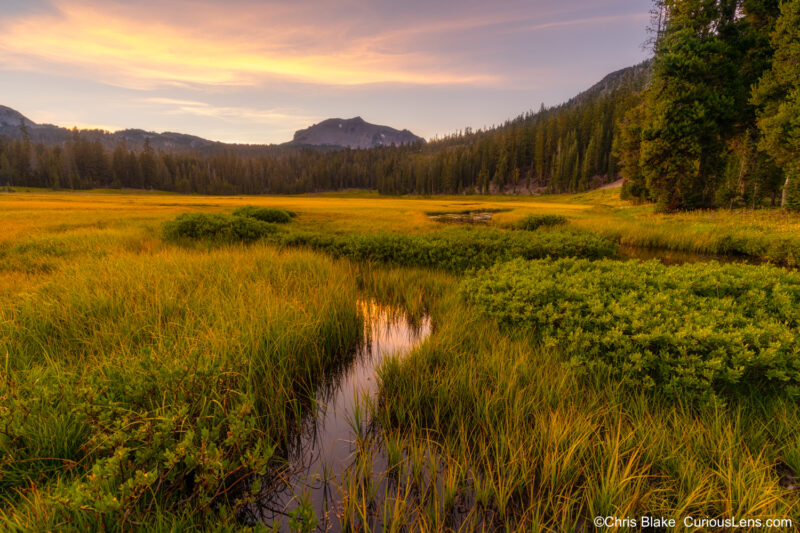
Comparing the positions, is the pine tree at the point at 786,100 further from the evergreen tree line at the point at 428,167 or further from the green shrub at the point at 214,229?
the evergreen tree line at the point at 428,167

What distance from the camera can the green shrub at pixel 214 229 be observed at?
15078 millimetres

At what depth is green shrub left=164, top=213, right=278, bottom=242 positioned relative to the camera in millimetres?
15078

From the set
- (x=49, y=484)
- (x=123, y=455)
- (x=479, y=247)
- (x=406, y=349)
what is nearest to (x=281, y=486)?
(x=123, y=455)

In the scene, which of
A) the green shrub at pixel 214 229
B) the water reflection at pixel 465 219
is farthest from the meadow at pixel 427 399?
the water reflection at pixel 465 219

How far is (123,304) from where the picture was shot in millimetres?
5902

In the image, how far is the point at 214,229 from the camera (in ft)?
51.0

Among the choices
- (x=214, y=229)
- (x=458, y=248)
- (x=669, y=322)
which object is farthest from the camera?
(x=214, y=229)

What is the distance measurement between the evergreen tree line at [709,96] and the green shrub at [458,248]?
19.6 meters

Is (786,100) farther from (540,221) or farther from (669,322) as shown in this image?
(669,322)

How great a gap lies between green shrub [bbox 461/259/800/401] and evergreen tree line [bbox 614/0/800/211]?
25.6 m

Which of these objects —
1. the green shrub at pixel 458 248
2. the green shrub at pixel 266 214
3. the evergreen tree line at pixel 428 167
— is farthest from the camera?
the evergreen tree line at pixel 428 167


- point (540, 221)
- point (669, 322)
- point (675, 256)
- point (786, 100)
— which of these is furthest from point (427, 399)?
point (786, 100)

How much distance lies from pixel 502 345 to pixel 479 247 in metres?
7.91

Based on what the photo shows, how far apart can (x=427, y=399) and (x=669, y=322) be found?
3.93m
